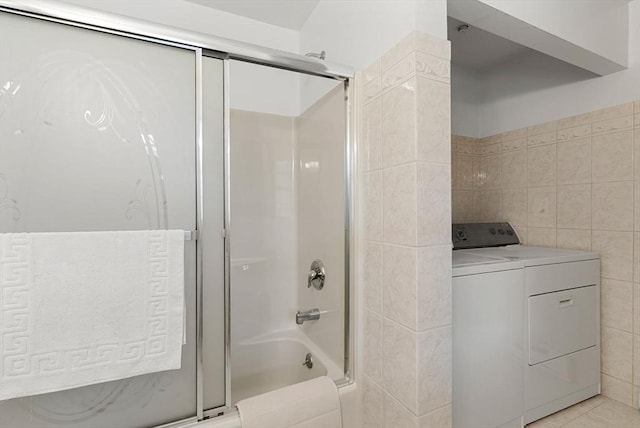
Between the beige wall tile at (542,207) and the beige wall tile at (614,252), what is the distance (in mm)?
247

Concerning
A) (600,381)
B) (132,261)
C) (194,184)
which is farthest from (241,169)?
(600,381)

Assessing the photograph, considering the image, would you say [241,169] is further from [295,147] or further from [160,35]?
[160,35]

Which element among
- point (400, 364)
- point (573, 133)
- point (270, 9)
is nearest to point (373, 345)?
point (400, 364)

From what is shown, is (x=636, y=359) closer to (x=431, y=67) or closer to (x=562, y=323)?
(x=562, y=323)

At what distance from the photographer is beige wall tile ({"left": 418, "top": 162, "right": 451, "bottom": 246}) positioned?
105cm

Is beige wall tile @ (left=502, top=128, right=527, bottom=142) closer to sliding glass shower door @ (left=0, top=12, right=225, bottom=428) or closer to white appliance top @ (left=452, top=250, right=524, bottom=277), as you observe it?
white appliance top @ (left=452, top=250, right=524, bottom=277)

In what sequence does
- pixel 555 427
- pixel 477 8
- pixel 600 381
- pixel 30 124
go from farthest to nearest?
pixel 600 381, pixel 555 427, pixel 477 8, pixel 30 124

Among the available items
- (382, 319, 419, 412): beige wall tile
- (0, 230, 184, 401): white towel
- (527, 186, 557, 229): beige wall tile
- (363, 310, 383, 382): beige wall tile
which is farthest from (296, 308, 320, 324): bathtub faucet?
(527, 186, 557, 229): beige wall tile

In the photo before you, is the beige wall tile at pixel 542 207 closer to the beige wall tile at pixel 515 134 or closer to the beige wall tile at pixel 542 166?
the beige wall tile at pixel 542 166

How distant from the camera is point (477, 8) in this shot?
1.23 meters

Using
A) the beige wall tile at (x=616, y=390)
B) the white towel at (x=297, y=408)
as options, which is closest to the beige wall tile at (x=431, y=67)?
the white towel at (x=297, y=408)

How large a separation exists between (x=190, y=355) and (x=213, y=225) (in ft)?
1.54

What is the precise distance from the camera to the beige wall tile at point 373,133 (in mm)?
1259

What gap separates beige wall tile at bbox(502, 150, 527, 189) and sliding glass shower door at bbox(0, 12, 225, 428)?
206 cm
